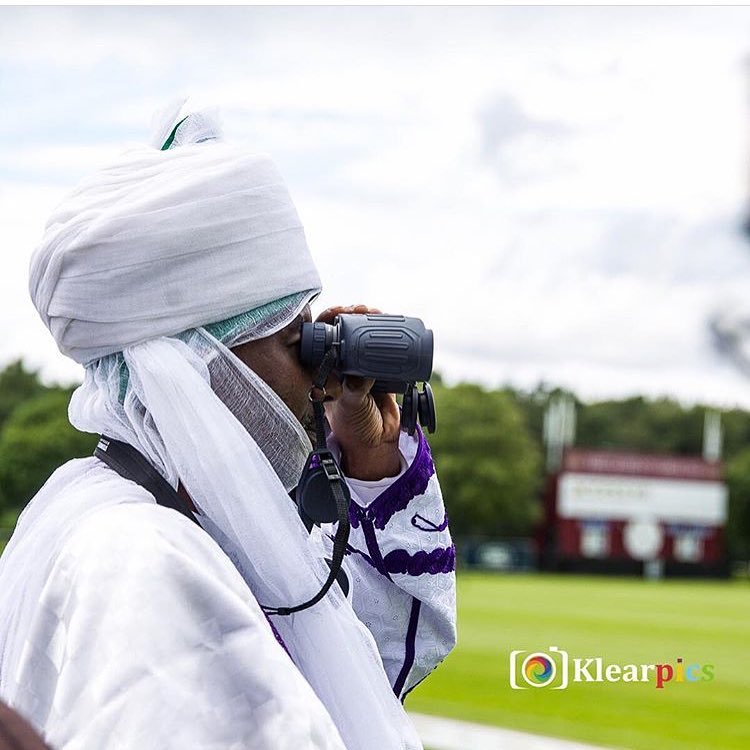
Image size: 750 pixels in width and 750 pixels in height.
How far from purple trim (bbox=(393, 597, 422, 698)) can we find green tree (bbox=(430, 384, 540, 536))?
6220cm

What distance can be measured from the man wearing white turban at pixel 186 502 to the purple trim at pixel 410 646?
354 millimetres

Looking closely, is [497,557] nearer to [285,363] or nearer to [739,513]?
[739,513]

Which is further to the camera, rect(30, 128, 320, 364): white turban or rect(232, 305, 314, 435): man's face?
rect(232, 305, 314, 435): man's face

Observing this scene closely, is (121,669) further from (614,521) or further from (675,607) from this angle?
(614,521)

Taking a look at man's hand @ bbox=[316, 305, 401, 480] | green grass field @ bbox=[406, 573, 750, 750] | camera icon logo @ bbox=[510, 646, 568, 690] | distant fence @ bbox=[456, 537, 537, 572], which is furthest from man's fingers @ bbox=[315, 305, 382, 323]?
distant fence @ bbox=[456, 537, 537, 572]

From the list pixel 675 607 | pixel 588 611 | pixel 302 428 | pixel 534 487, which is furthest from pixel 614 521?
pixel 302 428

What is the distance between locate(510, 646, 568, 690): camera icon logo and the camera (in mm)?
13658

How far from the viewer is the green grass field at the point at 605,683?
424 inches

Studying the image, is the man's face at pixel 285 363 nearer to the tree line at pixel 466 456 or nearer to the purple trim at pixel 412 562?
the purple trim at pixel 412 562

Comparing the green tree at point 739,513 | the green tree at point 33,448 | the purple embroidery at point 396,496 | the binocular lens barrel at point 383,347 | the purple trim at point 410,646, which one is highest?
the binocular lens barrel at point 383,347

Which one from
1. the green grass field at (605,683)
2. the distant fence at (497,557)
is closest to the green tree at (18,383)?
the distant fence at (497,557)

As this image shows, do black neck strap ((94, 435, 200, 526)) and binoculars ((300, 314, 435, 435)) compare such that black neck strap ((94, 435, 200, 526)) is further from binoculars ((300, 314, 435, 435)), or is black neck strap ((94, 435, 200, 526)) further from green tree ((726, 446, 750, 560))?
green tree ((726, 446, 750, 560))

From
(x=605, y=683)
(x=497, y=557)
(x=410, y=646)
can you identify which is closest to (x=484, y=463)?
(x=497, y=557)

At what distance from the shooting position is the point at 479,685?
13.2 m
